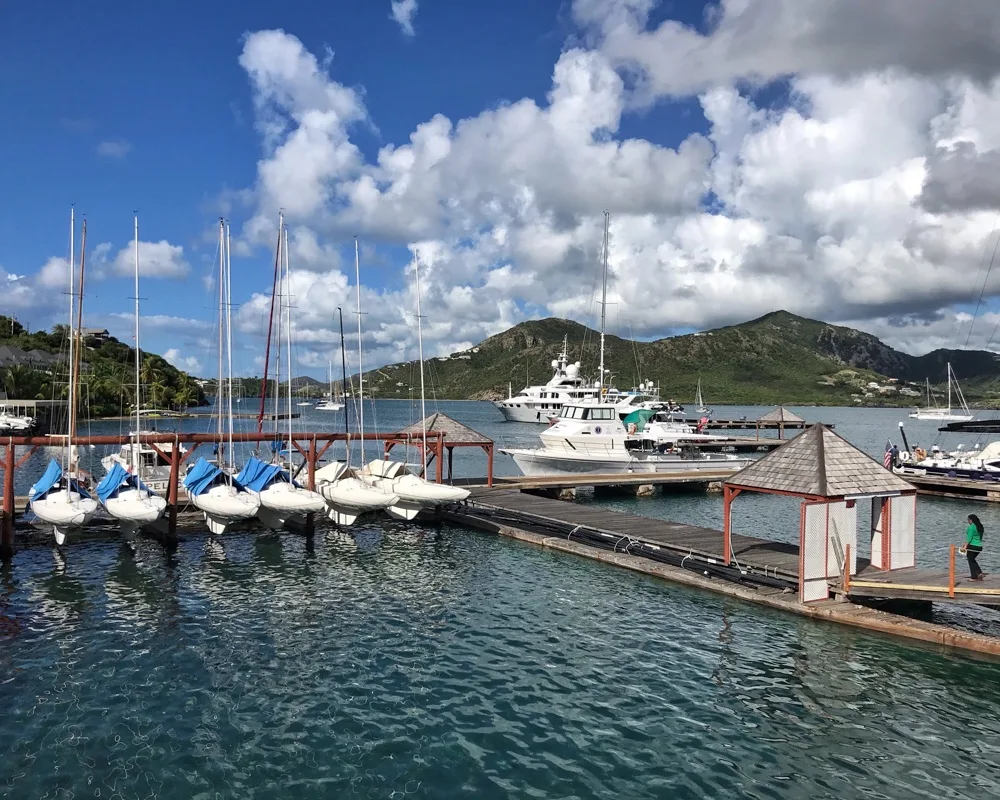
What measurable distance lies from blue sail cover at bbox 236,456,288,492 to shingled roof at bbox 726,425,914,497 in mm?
18933

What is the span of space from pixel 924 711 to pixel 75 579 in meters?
24.8

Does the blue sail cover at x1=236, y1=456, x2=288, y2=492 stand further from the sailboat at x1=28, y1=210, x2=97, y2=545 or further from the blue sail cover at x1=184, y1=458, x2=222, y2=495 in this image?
the sailboat at x1=28, y1=210, x2=97, y2=545

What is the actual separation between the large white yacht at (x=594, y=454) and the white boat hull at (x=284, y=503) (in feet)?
87.7

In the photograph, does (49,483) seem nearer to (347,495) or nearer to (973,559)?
(347,495)

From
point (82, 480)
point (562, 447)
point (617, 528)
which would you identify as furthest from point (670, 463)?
point (82, 480)

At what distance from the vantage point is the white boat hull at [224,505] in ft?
90.3

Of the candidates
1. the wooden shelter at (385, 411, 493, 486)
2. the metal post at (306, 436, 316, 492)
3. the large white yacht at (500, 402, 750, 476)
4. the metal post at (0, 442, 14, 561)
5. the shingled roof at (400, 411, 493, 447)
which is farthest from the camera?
the large white yacht at (500, 402, 750, 476)

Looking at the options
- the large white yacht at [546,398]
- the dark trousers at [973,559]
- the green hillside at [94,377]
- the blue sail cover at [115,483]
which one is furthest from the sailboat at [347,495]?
the large white yacht at [546,398]

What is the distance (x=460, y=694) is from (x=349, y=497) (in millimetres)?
15944

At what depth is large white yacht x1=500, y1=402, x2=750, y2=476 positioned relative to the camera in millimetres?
53438

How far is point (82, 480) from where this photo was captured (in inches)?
1356

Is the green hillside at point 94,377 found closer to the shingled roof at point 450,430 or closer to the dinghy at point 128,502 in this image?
the shingled roof at point 450,430

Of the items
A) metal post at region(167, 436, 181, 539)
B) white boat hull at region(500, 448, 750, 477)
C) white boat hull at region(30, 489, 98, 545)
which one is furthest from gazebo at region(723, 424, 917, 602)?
white boat hull at region(500, 448, 750, 477)

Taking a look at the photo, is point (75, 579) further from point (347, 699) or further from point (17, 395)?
point (17, 395)
